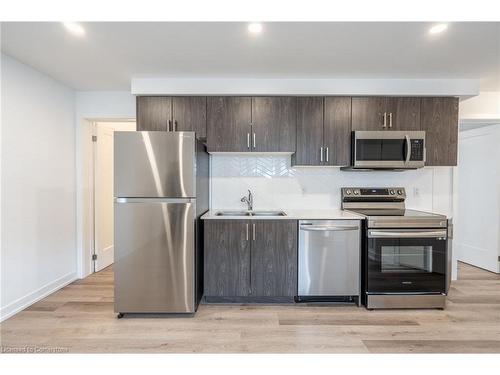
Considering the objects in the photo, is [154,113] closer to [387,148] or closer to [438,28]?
[387,148]

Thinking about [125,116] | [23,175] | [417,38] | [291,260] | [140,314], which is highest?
[417,38]

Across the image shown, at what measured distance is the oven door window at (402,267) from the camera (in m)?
2.82

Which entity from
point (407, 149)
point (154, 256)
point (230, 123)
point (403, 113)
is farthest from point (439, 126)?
point (154, 256)

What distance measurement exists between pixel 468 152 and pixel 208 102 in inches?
155

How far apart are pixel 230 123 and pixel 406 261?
7.38ft

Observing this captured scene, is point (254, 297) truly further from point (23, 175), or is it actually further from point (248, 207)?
point (23, 175)

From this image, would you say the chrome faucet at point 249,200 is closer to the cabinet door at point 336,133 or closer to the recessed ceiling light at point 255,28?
the cabinet door at point 336,133

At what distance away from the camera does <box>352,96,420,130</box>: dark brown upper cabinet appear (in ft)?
10.5

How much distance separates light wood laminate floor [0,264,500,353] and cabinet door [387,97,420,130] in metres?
1.88

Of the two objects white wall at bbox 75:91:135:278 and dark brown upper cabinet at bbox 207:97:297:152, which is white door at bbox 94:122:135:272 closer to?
white wall at bbox 75:91:135:278

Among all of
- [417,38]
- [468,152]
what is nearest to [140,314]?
[417,38]

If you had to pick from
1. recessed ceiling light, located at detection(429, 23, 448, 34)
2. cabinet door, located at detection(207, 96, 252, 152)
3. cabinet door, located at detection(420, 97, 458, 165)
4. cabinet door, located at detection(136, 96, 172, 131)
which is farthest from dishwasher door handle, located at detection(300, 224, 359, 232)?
cabinet door, located at detection(136, 96, 172, 131)
